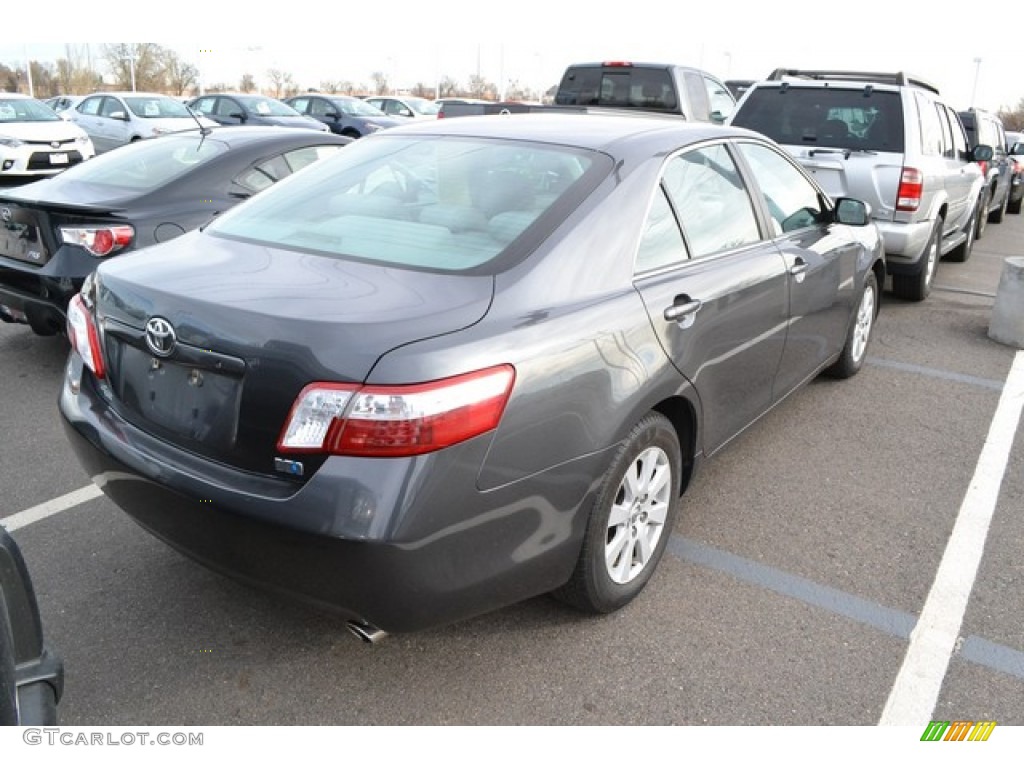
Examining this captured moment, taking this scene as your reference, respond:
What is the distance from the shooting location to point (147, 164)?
5.77 meters

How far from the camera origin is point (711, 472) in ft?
13.7

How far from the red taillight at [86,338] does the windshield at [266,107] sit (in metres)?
18.8

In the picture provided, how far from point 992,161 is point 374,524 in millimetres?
12009

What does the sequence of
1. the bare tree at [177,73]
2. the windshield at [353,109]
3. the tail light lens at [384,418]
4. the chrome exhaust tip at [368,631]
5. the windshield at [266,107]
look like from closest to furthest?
the tail light lens at [384,418] → the chrome exhaust tip at [368,631] → the windshield at [266,107] → the windshield at [353,109] → the bare tree at [177,73]

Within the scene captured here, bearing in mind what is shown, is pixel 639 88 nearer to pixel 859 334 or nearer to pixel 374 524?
pixel 859 334

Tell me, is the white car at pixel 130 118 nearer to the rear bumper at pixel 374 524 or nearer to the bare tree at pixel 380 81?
the rear bumper at pixel 374 524

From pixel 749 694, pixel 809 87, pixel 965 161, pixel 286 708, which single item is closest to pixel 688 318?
pixel 749 694

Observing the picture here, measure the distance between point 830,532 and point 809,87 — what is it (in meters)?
5.18

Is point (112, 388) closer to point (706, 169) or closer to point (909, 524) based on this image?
point (706, 169)

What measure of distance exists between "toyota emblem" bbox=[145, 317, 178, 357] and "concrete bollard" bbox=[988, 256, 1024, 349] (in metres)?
6.11

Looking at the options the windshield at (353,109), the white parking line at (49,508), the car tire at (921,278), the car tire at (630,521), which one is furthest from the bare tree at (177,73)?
the car tire at (630,521)

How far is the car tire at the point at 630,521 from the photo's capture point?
2.72m

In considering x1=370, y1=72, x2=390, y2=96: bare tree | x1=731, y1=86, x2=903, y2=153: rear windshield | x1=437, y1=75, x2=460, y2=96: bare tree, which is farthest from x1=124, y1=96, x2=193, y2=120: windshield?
x1=370, y1=72, x2=390, y2=96: bare tree
